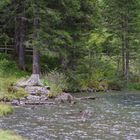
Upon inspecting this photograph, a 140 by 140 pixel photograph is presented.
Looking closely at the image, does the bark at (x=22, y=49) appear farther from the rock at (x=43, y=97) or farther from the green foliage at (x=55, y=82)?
the rock at (x=43, y=97)

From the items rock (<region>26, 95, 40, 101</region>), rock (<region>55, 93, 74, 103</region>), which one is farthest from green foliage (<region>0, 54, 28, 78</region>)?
rock (<region>55, 93, 74, 103</region>)

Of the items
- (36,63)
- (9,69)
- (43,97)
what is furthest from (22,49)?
(43,97)

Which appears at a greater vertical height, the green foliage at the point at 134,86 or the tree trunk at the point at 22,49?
the tree trunk at the point at 22,49

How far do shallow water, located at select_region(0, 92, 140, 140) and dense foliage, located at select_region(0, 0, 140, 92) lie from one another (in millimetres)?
6139

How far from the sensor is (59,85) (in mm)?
34375

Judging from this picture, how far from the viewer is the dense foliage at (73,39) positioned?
36.2 metres

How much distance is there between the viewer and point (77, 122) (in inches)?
886

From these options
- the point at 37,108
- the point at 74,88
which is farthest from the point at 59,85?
the point at 37,108

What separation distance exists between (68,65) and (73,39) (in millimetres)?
2533

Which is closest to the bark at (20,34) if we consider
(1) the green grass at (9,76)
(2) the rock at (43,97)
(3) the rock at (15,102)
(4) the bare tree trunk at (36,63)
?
(1) the green grass at (9,76)

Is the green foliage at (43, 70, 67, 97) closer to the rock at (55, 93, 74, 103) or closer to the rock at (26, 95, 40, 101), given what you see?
the rock at (55, 93, 74, 103)

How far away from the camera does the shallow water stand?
Result: 1933 cm

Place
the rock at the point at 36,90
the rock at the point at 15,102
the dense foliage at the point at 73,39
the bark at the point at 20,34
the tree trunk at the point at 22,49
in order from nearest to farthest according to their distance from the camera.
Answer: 1. the rock at the point at 15,102
2. the rock at the point at 36,90
3. the dense foliage at the point at 73,39
4. the bark at the point at 20,34
5. the tree trunk at the point at 22,49

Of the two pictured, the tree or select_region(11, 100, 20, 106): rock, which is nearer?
select_region(11, 100, 20, 106): rock
